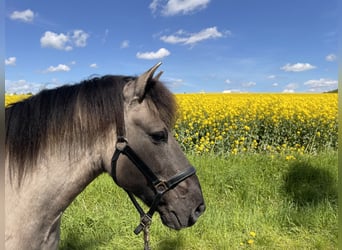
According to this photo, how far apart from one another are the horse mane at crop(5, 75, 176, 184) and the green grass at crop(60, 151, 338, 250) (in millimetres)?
2176

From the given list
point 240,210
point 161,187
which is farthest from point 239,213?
point 161,187

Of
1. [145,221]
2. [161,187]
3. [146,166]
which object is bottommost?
[145,221]

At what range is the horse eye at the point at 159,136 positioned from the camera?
1.76 meters

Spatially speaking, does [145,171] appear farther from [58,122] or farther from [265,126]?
[265,126]

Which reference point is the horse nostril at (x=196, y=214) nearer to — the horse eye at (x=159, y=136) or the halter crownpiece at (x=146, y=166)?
the halter crownpiece at (x=146, y=166)

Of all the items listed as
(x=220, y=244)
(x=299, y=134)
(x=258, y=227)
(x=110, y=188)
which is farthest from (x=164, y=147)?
(x=299, y=134)

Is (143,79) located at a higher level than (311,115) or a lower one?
higher

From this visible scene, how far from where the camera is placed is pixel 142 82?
1.73 m

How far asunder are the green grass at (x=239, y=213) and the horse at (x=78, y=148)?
6.65 feet

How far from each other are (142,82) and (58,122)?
482 mm

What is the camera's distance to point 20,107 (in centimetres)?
176

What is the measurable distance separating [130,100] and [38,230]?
81 cm

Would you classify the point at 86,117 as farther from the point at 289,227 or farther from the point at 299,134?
the point at 299,134

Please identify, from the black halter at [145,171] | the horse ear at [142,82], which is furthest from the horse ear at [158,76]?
the black halter at [145,171]
